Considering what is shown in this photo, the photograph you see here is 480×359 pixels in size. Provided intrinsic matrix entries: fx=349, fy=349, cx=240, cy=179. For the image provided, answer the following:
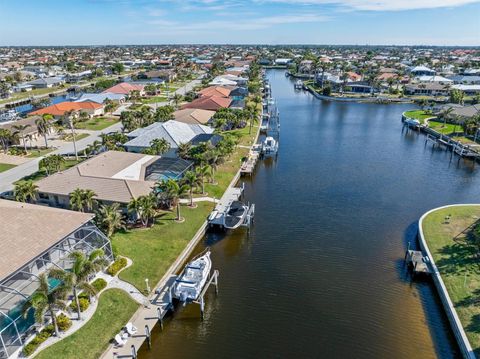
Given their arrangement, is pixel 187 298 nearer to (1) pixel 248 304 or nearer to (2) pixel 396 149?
(1) pixel 248 304

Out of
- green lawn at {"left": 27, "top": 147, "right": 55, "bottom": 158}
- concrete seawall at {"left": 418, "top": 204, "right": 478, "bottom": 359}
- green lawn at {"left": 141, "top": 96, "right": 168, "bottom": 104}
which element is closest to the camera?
concrete seawall at {"left": 418, "top": 204, "right": 478, "bottom": 359}

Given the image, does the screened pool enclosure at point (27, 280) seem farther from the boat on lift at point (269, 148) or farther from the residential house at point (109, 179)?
the boat on lift at point (269, 148)

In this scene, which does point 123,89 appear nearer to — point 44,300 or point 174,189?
point 174,189

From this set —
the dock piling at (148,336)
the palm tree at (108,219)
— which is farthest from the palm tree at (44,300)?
the palm tree at (108,219)

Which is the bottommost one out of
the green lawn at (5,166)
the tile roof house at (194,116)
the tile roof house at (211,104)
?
the green lawn at (5,166)

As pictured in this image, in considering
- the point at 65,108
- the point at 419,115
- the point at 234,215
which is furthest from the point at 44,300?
the point at 419,115

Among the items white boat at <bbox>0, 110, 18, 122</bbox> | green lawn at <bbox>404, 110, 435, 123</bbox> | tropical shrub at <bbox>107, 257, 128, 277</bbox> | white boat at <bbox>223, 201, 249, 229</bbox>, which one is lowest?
tropical shrub at <bbox>107, 257, 128, 277</bbox>

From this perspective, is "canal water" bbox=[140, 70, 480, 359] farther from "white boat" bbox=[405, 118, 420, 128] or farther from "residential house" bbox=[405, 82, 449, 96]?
"residential house" bbox=[405, 82, 449, 96]

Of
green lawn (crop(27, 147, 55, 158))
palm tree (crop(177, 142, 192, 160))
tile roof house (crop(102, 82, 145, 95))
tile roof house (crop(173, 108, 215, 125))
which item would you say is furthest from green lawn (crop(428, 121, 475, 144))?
tile roof house (crop(102, 82, 145, 95))

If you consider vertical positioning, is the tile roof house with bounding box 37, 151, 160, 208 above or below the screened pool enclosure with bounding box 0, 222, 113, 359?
above
